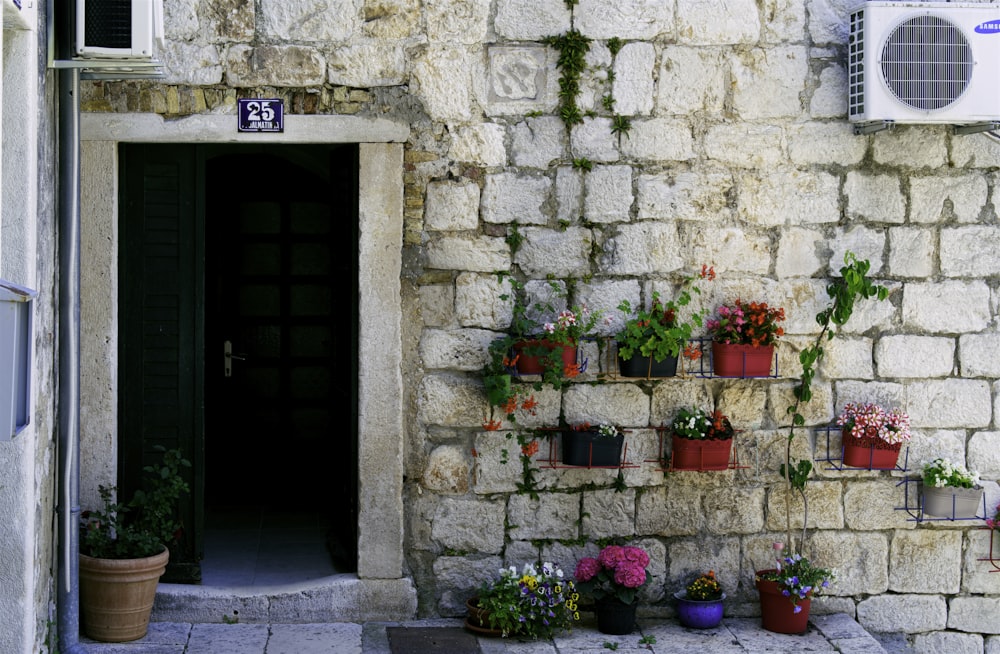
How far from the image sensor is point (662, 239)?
5.35 m

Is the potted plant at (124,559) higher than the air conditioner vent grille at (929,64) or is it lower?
lower

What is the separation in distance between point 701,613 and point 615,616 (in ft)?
1.39

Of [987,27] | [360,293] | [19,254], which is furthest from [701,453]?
[19,254]

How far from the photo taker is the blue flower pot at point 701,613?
522 cm

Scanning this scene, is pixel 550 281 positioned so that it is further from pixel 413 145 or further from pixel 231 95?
pixel 231 95

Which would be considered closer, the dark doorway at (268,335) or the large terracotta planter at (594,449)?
the large terracotta planter at (594,449)

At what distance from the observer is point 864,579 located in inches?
217

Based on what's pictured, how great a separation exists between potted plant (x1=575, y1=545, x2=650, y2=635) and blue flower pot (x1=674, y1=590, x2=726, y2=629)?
0.26 meters

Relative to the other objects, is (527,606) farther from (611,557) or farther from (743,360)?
(743,360)

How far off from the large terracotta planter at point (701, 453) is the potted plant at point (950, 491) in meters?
1.02

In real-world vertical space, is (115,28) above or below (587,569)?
above

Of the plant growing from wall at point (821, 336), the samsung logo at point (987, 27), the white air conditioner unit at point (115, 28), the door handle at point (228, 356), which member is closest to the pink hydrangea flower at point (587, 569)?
the plant growing from wall at point (821, 336)

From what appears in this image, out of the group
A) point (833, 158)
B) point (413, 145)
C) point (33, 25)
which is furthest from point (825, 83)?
point (33, 25)

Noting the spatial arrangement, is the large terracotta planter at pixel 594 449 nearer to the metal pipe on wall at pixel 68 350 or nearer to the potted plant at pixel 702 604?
the potted plant at pixel 702 604
